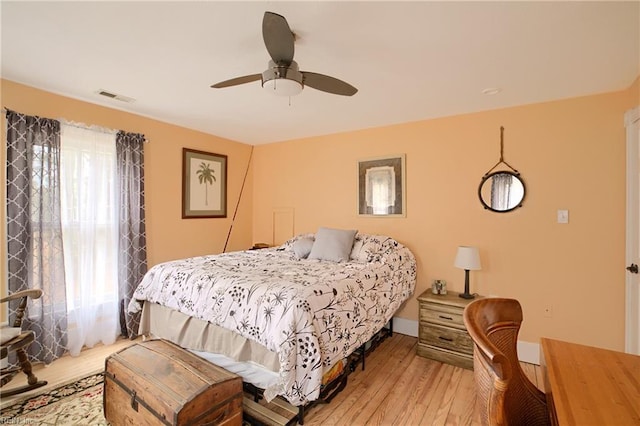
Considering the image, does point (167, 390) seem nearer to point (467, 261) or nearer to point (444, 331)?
point (444, 331)

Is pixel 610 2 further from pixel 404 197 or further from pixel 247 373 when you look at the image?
pixel 247 373

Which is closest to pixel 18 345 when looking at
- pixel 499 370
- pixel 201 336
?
pixel 201 336

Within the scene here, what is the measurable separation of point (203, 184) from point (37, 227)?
1.76 meters

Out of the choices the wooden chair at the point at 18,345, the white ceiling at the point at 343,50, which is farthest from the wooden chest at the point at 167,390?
the white ceiling at the point at 343,50

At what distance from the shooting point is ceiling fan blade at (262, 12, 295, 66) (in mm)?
1363

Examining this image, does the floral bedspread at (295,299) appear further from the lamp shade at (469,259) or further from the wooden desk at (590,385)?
the wooden desk at (590,385)

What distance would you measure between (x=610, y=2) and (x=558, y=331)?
2.53 metres

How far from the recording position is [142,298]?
8.41ft

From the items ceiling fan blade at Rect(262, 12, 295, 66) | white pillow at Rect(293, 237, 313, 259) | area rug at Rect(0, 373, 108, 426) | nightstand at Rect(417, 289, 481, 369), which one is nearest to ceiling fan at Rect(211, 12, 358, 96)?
ceiling fan blade at Rect(262, 12, 295, 66)

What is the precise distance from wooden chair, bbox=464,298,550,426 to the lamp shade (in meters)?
1.64

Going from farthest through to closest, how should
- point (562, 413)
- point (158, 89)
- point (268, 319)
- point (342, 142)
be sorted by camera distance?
point (342, 142) < point (158, 89) < point (268, 319) < point (562, 413)

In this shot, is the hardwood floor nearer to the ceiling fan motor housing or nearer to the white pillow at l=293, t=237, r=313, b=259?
the white pillow at l=293, t=237, r=313, b=259

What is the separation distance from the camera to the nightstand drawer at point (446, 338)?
260 centimetres

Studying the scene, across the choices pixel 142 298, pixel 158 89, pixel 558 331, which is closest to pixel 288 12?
pixel 158 89
